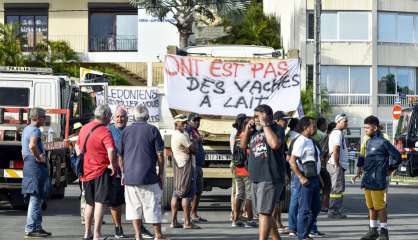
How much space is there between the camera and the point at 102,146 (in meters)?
13.6

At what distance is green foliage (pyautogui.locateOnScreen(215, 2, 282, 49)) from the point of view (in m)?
52.3

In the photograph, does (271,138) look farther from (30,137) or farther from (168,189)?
(168,189)

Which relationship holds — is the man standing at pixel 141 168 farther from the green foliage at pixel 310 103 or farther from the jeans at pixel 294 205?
the green foliage at pixel 310 103

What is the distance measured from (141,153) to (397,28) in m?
42.3

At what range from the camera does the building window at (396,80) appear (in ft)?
176

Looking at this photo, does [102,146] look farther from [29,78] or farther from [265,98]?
[29,78]

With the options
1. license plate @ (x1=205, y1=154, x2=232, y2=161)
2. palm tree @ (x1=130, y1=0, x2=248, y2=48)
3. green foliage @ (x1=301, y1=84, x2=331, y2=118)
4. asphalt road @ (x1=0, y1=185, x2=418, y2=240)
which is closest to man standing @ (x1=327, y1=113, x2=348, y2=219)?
asphalt road @ (x1=0, y1=185, x2=418, y2=240)

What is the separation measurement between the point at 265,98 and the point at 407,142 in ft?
46.4

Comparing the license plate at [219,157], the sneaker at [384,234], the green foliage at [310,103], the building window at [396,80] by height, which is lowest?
the sneaker at [384,234]

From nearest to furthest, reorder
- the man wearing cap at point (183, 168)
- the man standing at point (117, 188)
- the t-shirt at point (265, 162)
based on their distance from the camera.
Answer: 1. the t-shirt at point (265, 162)
2. the man standing at point (117, 188)
3. the man wearing cap at point (183, 168)

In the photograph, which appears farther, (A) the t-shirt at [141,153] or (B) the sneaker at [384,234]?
(B) the sneaker at [384,234]

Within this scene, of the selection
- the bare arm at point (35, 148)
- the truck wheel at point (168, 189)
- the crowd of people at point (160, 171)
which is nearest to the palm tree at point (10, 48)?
the truck wheel at point (168, 189)

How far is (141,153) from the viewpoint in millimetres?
13242

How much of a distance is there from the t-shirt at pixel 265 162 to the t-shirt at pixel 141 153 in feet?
4.60
